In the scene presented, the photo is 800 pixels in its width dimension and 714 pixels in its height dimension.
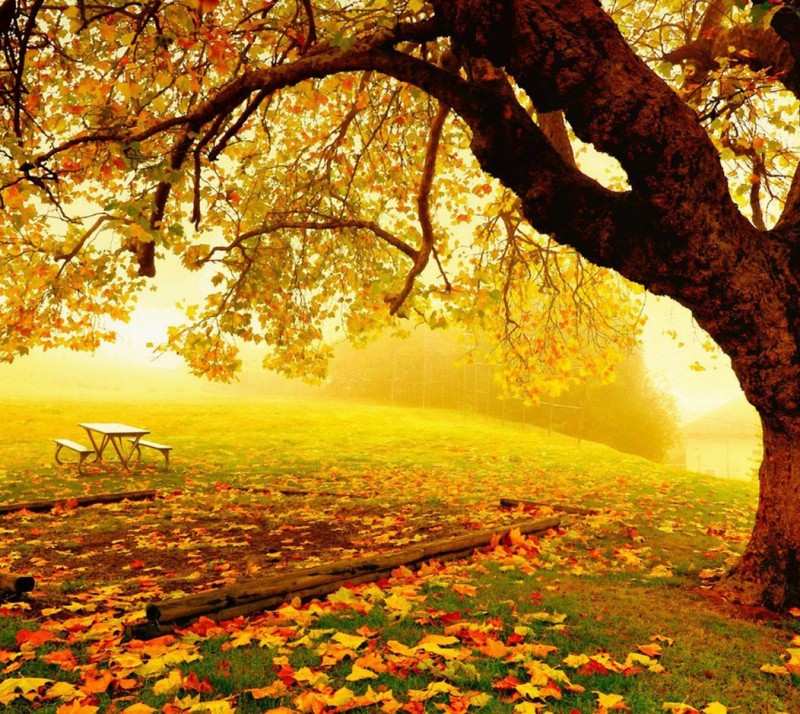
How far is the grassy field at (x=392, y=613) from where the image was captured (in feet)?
11.8

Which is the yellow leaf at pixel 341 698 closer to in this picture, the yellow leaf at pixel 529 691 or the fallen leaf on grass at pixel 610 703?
the yellow leaf at pixel 529 691

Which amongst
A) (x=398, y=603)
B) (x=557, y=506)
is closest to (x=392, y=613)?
(x=398, y=603)

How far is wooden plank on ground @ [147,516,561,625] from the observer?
465 centimetres

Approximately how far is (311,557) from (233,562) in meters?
0.93

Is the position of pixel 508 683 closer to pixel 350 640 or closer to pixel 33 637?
pixel 350 640

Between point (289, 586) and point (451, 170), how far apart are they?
10.8 meters

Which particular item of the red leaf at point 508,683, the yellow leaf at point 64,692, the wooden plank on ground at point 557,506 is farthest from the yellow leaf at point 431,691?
the wooden plank on ground at point 557,506

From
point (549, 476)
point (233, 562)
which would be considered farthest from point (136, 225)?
point (549, 476)

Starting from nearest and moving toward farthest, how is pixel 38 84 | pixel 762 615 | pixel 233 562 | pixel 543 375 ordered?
pixel 762 615, pixel 233 562, pixel 38 84, pixel 543 375

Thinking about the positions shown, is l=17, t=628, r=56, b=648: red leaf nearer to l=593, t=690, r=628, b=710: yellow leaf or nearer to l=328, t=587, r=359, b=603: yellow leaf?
l=328, t=587, r=359, b=603: yellow leaf

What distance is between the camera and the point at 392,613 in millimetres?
4867

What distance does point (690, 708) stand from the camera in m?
3.48

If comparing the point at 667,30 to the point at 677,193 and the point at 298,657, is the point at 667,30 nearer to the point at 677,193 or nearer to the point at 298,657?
the point at 677,193

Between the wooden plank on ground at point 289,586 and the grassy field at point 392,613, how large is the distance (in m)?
0.16
